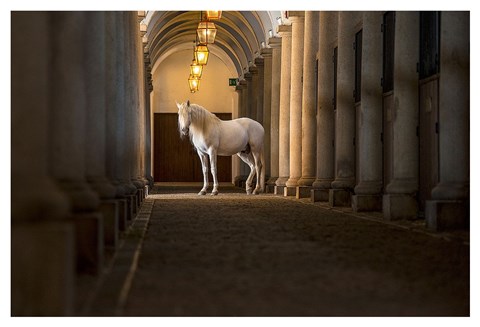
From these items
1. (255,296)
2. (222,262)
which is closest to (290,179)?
(222,262)

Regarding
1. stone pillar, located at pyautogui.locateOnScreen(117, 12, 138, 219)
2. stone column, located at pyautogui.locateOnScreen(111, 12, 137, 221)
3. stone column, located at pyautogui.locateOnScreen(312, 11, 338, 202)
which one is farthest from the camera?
stone column, located at pyautogui.locateOnScreen(312, 11, 338, 202)

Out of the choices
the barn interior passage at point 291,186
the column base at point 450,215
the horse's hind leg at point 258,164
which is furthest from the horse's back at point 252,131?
the column base at point 450,215

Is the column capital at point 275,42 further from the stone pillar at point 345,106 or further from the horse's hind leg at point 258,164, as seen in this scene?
the stone pillar at point 345,106

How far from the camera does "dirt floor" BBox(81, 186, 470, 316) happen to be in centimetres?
495

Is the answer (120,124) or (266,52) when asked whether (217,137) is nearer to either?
(266,52)

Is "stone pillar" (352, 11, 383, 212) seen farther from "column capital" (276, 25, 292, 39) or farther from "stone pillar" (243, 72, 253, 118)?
"stone pillar" (243, 72, 253, 118)

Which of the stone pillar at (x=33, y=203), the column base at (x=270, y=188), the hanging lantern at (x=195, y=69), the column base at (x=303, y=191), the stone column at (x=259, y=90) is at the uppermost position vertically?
the hanging lantern at (x=195, y=69)

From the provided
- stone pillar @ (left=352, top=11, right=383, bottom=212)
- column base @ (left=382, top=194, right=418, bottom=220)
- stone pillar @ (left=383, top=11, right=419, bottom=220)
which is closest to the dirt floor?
column base @ (left=382, top=194, right=418, bottom=220)

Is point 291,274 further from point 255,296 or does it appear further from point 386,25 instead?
point 386,25

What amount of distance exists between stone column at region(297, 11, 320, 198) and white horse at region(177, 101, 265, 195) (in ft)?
7.89

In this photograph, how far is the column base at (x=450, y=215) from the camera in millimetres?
Result: 9914

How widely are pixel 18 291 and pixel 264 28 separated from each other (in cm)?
2714

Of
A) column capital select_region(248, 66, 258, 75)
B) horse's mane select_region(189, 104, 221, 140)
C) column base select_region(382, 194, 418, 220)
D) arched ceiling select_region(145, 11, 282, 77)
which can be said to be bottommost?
column base select_region(382, 194, 418, 220)

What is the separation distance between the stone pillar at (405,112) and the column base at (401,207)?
16mm
